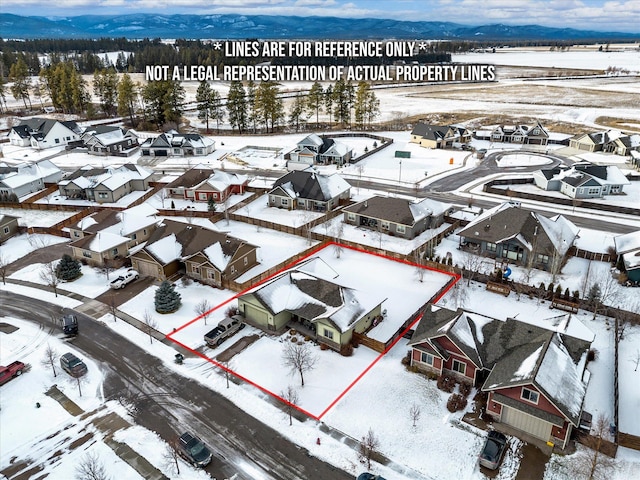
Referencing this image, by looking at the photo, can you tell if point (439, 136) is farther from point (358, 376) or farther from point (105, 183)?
point (358, 376)

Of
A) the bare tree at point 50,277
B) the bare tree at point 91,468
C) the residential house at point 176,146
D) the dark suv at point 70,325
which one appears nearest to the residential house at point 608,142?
the residential house at point 176,146

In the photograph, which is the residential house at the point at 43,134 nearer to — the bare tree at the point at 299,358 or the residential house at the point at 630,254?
the bare tree at the point at 299,358

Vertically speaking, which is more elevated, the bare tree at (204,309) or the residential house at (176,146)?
the residential house at (176,146)

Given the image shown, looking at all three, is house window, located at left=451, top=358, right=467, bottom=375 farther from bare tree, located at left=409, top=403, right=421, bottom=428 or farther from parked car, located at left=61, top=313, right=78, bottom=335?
parked car, located at left=61, top=313, right=78, bottom=335

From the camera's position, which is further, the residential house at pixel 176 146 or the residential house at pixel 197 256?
the residential house at pixel 176 146

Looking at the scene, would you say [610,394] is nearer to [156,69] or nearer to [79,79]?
[79,79]

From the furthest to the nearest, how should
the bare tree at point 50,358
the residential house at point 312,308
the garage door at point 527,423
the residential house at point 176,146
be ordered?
the residential house at point 176,146
the residential house at point 312,308
the bare tree at point 50,358
the garage door at point 527,423

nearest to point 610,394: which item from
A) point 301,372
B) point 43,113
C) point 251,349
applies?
point 301,372
